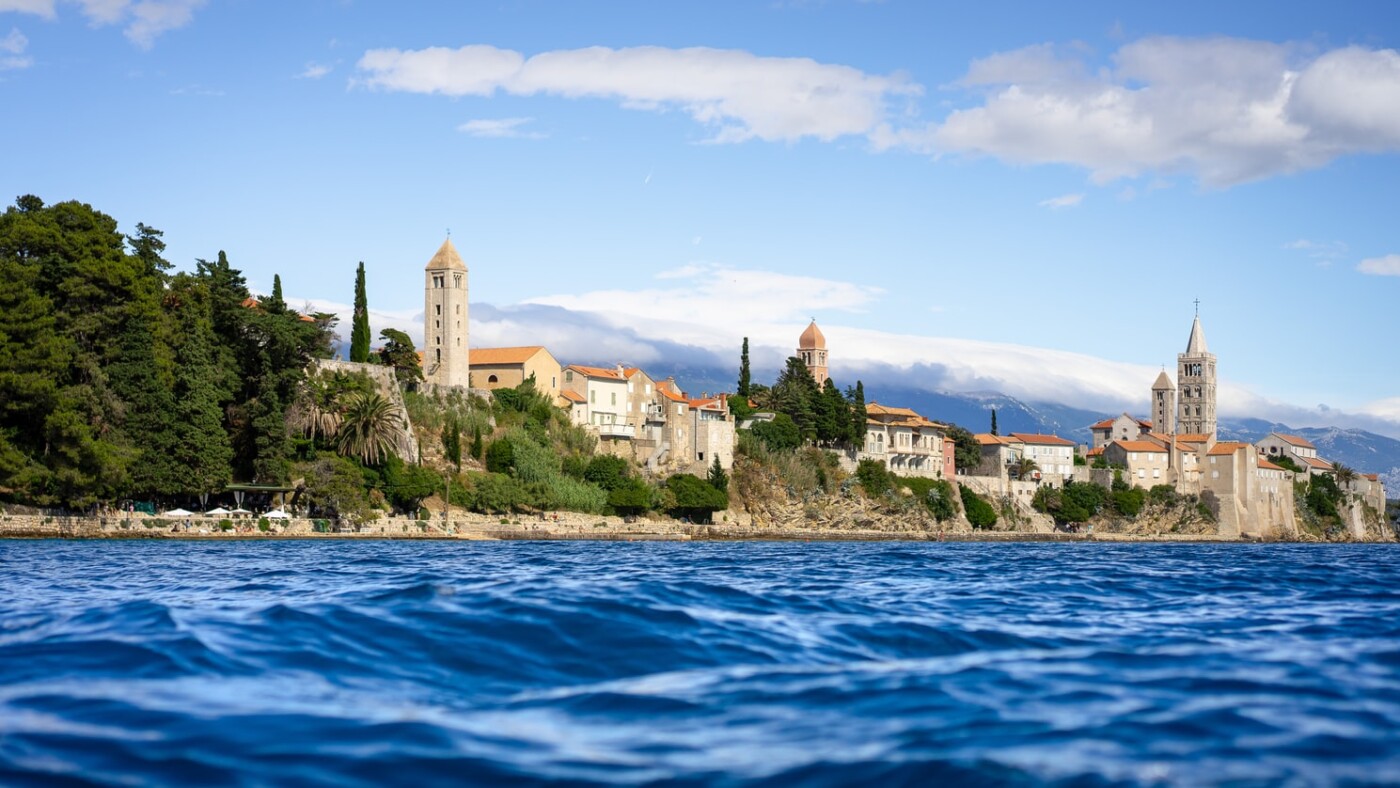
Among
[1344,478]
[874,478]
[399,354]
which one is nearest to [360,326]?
[399,354]

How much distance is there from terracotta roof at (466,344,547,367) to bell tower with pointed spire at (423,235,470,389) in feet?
6.78

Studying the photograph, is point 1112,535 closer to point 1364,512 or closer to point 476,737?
point 1364,512

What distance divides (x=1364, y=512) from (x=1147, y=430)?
22906 mm

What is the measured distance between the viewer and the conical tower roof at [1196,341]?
16598cm

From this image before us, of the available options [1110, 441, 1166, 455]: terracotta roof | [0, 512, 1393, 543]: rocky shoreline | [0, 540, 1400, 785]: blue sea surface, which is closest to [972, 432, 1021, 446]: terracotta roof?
[1110, 441, 1166, 455]: terracotta roof

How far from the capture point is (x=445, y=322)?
84.2 meters

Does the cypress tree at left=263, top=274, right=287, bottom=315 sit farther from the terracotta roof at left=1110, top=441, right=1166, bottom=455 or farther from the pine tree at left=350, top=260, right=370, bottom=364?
the terracotta roof at left=1110, top=441, right=1166, bottom=455

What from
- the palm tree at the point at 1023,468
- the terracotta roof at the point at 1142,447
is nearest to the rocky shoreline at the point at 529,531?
the palm tree at the point at 1023,468

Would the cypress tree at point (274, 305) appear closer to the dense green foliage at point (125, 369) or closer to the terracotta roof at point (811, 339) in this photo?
the dense green foliage at point (125, 369)

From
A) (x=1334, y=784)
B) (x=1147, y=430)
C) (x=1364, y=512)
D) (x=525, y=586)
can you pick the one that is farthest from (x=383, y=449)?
(x=1364, y=512)

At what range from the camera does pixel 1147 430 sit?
14812 centimetres

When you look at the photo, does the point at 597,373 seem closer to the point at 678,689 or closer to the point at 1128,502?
the point at 1128,502

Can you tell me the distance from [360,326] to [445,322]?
8.49 m

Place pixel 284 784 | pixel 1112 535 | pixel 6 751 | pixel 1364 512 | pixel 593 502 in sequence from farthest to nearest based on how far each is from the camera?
1. pixel 1364 512
2. pixel 1112 535
3. pixel 593 502
4. pixel 6 751
5. pixel 284 784
